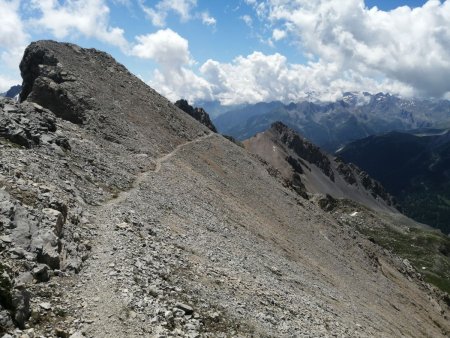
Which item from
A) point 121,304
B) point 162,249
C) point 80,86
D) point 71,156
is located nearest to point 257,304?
point 162,249

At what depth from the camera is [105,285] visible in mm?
24406

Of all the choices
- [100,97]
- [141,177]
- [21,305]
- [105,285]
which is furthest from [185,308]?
[100,97]

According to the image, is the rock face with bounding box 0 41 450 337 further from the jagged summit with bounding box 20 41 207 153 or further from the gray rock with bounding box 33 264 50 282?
the jagged summit with bounding box 20 41 207 153

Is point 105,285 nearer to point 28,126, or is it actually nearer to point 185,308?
point 185,308

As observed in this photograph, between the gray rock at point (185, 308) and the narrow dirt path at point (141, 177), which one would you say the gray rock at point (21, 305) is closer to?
the gray rock at point (185, 308)

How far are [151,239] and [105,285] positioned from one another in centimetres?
1014

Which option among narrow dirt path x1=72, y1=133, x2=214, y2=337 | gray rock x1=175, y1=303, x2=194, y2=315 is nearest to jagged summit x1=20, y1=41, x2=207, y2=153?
narrow dirt path x1=72, y1=133, x2=214, y2=337

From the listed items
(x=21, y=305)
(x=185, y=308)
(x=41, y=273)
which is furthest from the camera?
(x=185, y=308)

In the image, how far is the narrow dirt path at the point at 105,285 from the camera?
21.3 metres

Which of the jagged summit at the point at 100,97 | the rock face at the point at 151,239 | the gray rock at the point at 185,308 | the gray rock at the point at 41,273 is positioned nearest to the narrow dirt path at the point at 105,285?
the rock face at the point at 151,239

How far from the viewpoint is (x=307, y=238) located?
3098 inches

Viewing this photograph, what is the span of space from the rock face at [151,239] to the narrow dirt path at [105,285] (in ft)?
0.28

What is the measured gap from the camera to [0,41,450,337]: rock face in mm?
23203

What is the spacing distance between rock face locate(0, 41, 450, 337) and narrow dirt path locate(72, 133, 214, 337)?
9 centimetres
